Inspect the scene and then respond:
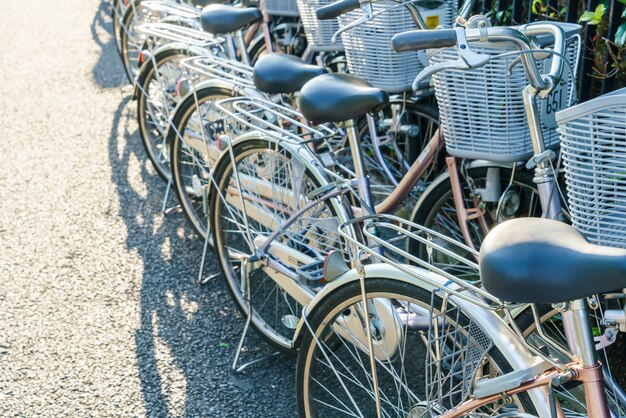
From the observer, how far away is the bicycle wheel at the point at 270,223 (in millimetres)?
3395

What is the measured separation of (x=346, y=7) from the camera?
321 cm

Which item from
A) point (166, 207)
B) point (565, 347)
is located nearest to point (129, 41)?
point (166, 207)

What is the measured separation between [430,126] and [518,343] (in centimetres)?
217

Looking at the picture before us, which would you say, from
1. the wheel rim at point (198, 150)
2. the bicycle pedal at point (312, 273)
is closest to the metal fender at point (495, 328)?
the bicycle pedal at point (312, 273)

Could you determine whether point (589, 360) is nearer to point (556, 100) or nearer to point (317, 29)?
point (556, 100)

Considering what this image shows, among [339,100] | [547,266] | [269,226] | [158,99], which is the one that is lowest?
[158,99]

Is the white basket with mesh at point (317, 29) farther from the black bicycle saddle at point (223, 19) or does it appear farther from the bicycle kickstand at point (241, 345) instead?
the bicycle kickstand at point (241, 345)

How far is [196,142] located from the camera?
4.67m

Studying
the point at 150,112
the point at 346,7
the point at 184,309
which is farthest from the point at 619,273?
the point at 150,112

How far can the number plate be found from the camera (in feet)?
9.30

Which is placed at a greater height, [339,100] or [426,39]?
[426,39]

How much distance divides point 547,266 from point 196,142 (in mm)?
3188

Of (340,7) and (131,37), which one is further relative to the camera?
(131,37)

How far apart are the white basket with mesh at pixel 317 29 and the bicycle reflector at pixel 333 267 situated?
6.22ft
